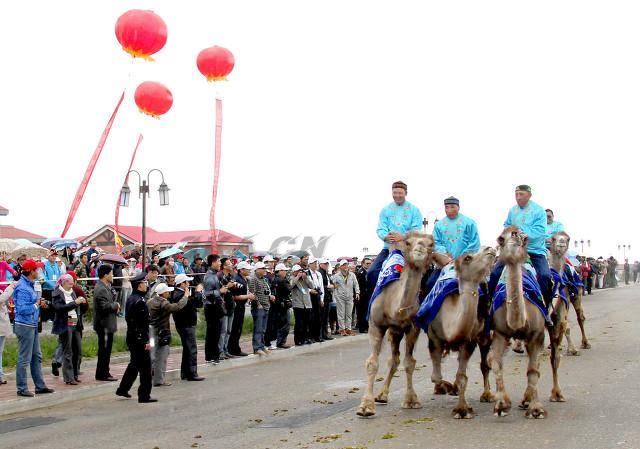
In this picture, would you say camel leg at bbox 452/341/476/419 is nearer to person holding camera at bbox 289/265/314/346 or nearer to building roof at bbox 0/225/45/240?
person holding camera at bbox 289/265/314/346

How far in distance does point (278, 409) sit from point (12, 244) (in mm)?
18000

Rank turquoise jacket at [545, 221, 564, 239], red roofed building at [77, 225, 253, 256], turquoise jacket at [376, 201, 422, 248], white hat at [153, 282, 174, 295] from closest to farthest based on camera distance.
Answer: turquoise jacket at [376, 201, 422, 248] → white hat at [153, 282, 174, 295] → turquoise jacket at [545, 221, 564, 239] → red roofed building at [77, 225, 253, 256]

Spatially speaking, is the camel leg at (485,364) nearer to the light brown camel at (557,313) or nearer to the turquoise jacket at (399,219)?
the light brown camel at (557,313)

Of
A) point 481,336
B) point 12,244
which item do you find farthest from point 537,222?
point 12,244

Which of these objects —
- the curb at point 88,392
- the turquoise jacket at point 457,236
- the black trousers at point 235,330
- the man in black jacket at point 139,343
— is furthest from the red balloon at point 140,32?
the turquoise jacket at point 457,236

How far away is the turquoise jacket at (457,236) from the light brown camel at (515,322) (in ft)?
4.82

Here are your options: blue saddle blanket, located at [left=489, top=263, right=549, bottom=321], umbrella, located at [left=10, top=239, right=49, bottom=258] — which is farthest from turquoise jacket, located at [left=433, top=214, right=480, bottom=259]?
umbrella, located at [left=10, top=239, right=49, bottom=258]

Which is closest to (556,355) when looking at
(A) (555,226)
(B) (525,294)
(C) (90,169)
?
(B) (525,294)

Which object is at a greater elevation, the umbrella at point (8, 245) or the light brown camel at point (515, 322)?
the umbrella at point (8, 245)

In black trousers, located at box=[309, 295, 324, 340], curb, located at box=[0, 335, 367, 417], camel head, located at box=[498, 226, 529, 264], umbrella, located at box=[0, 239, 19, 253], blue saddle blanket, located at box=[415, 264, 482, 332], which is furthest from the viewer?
umbrella, located at box=[0, 239, 19, 253]

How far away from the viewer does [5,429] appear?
1048cm

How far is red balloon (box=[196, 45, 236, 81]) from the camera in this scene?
27.1 metres

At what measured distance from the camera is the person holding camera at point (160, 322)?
1378 cm

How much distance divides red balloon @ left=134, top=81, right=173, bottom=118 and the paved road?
47.9 ft
